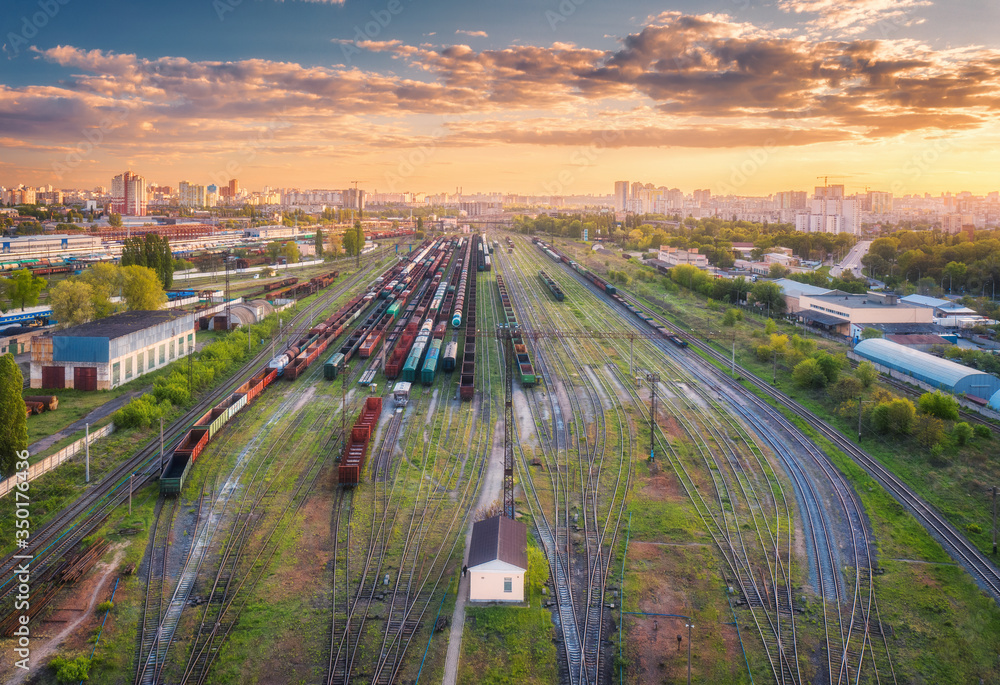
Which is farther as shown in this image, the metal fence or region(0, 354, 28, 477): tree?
the metal fence

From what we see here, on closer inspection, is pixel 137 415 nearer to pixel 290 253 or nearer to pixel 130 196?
pixel 290 253

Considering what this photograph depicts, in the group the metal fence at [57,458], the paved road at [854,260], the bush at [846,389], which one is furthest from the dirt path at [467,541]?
the paved road at [854,260]

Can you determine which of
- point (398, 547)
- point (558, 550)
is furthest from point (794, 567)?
point (398, 547)

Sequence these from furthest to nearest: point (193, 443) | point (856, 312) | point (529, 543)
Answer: point (856, 312) < point (193, 443) < point (529, 543)

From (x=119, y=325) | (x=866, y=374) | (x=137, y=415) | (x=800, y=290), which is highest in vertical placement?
(x=800, y=290)

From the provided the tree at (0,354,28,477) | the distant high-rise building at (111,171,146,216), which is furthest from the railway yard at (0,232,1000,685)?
the distant high-rise building at (111,171,146,216)

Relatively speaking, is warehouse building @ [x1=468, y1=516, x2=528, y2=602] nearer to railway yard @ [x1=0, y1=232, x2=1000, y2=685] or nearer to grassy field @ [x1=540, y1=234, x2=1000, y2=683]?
railway yard @ [x1=0, y1=232, x2=1000, y2=685]

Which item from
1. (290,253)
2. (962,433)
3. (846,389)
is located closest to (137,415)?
(846,389)
